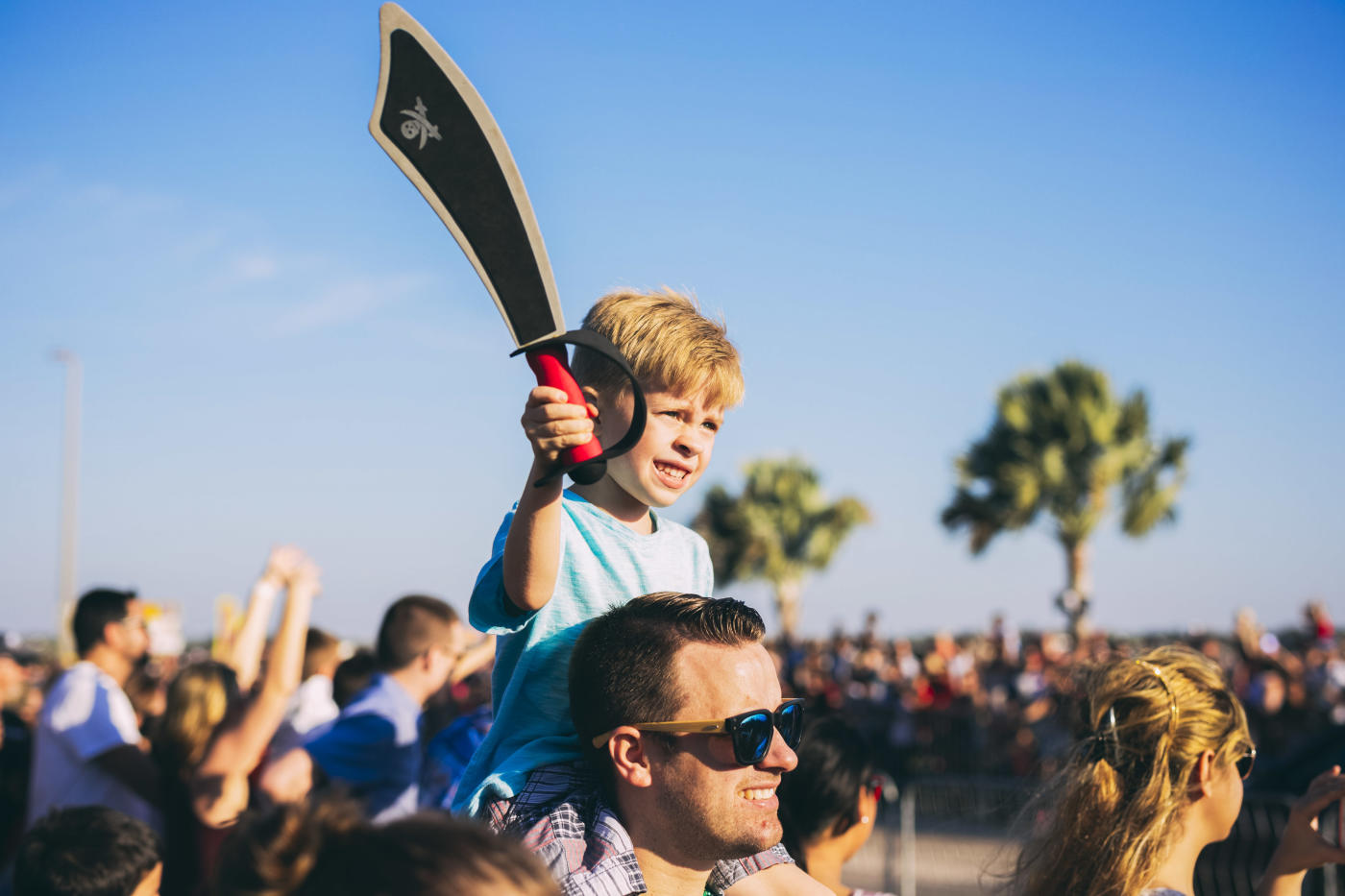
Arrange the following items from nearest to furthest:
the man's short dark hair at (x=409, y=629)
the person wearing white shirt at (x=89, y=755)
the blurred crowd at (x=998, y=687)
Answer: the person wearing white shirt at (x=89, y=755) → the man's short dark hair at (x=409, y=629) → the blurred crowd at (x=998, y=687)

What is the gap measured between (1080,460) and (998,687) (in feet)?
31.7

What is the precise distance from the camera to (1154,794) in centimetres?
280

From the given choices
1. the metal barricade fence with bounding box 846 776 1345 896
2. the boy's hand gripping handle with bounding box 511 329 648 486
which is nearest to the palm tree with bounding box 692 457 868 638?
→ the metal barricade fence with bounding box 846 776 1345 896

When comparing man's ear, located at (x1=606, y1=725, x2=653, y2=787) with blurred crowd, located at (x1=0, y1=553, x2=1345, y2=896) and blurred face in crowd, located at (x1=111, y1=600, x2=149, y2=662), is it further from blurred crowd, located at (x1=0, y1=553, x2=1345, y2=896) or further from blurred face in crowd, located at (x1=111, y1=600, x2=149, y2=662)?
blurred face in crowd, located at (x1=111, y1=600, x2=149, y2=662)

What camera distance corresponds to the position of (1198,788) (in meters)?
2.85

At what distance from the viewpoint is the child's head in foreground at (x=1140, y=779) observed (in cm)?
277

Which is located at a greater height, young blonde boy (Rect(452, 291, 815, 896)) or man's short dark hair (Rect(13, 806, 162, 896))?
young blonde boy (Rect(452, 291, 815, 896))

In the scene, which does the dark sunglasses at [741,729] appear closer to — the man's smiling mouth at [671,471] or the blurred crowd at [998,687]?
the man's smiling mouth at [671,471]

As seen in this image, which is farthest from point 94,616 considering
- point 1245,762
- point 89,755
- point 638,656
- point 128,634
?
point 1245,762

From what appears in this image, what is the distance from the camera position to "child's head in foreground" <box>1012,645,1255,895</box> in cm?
277

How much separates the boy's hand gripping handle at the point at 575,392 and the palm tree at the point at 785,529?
1326 inches

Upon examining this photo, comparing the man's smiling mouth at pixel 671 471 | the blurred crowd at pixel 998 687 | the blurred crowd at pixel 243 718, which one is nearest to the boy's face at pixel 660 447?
the man's smiling mouth at pixel 671 471

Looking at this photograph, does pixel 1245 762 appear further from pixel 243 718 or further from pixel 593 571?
pixel 243 718

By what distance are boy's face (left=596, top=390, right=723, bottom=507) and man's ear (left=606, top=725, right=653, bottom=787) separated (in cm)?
52
